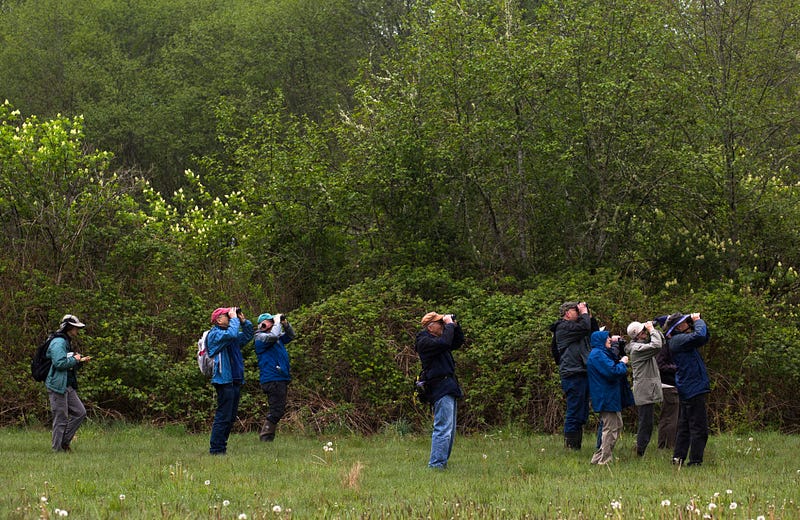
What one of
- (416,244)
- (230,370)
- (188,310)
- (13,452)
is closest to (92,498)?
(230,370)

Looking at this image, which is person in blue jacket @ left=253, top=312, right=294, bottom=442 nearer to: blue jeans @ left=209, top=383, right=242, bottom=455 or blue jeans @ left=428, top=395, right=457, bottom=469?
blue jeans @ left=209, top=383, right=242, bottom=455

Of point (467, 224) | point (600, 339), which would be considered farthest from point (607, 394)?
point (467, 224)

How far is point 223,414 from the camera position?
1172 cm

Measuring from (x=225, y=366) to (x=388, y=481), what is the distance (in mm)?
3072

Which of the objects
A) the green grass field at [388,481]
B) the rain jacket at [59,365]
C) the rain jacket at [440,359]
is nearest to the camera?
the green grass field at [388,481]

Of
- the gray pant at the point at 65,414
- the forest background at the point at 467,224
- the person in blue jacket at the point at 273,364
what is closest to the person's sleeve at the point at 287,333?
the person in blue jacket at the point at 273,364

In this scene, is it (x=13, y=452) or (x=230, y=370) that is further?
(x=13, y=452)

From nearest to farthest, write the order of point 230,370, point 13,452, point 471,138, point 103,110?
point 230,370, point 13,452, point 471,138, point 103,110

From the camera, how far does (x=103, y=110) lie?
3697 cm

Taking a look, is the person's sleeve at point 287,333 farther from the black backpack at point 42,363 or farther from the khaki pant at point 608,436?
the khaki pant at point 608,436

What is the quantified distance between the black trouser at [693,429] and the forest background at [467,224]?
16.3ft

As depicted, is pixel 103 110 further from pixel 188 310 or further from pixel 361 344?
pixel 361 344

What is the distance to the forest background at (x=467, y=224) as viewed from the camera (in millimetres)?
16125

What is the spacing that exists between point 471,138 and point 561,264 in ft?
11.0
